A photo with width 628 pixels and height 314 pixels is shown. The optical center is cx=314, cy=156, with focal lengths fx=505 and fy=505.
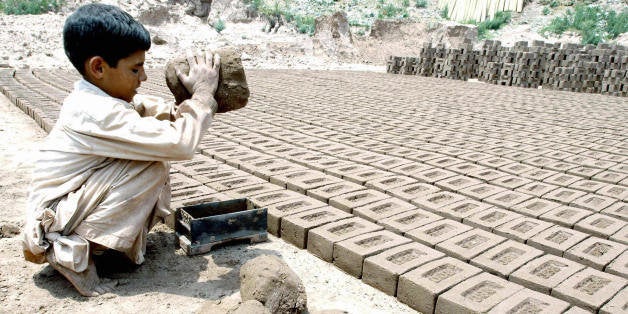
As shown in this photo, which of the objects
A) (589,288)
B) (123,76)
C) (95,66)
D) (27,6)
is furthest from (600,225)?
(27,6)

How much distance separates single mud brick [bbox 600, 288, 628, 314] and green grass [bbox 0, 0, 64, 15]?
17.5 m

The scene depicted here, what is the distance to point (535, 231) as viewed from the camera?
272 centimetres

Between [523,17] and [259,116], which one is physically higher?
[523,17]

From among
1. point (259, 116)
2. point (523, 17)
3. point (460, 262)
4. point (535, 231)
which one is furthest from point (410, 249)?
point (523, 17)

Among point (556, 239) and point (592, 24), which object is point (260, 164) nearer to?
point (556, 239)

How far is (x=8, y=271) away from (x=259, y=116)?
147 inches

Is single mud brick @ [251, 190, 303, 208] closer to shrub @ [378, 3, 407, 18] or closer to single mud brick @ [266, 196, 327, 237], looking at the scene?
single mud brick @ [266, 196, 327, 237]

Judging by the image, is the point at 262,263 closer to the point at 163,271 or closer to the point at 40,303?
the point at 163,271

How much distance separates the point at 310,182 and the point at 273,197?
37 cm

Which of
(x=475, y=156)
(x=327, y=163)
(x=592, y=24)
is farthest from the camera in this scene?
(x=592, y=24)

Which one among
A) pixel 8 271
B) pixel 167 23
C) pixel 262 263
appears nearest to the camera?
pixel 262 263

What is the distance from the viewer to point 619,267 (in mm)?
2330

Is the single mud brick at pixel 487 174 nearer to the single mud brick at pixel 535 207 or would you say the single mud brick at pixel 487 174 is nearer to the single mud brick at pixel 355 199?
the single mud brick at pixel 535 207

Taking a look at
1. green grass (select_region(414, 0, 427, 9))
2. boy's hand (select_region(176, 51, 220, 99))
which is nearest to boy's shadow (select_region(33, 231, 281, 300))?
boy's hand (select_region(176, 51, 220, 99))
